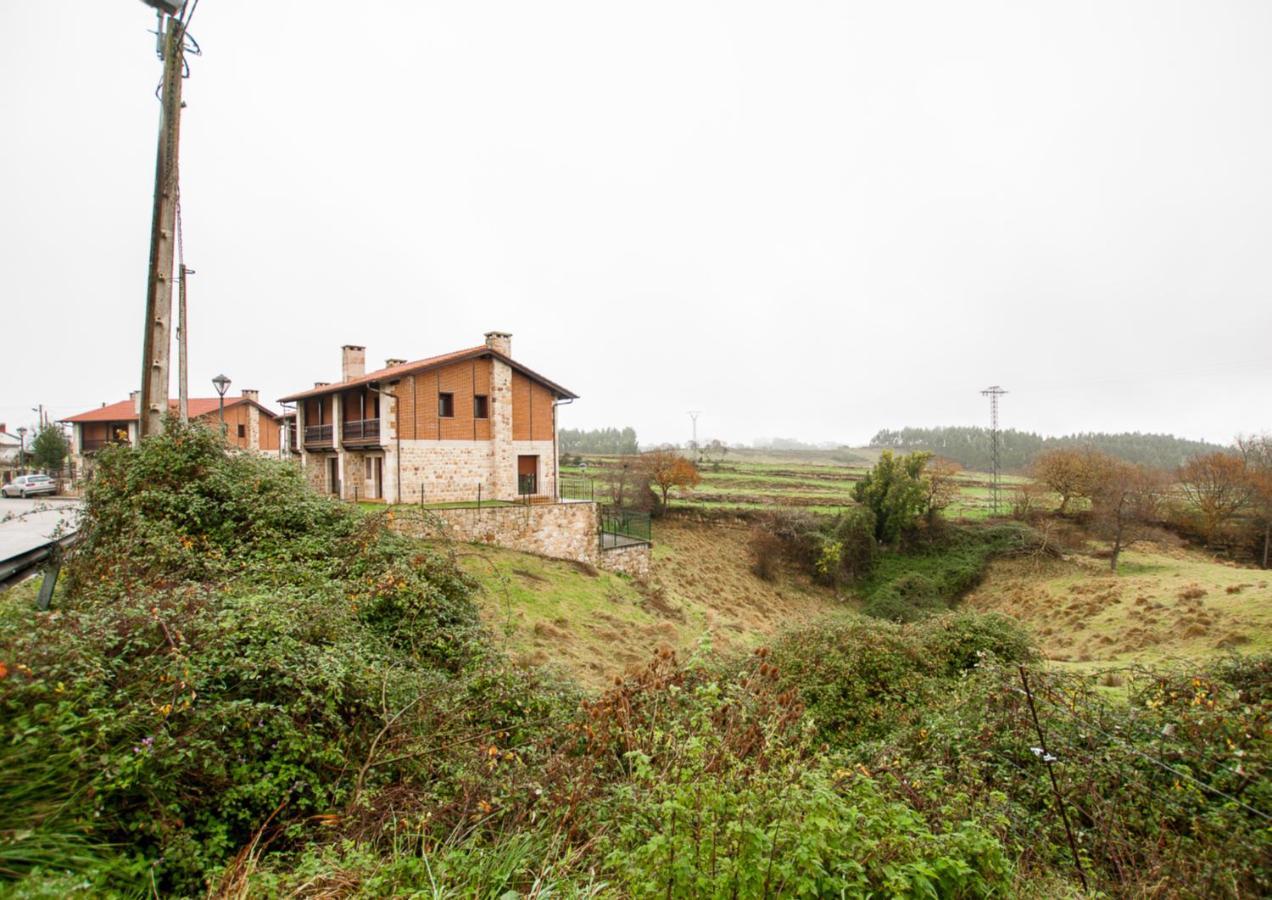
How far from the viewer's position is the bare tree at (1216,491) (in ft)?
91.7

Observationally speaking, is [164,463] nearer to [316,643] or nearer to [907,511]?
[316,643]

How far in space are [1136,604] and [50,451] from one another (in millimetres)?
59021

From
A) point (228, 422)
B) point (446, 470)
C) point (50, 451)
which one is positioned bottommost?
point (446, 470)

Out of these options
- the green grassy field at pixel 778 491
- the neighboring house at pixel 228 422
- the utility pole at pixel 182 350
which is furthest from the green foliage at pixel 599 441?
the utility pole at pixel 182 350

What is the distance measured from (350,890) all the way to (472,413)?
2044cm

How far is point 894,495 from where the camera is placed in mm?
29453

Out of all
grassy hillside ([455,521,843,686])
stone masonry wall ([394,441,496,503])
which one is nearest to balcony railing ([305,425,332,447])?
stone masonry wall ([394,441,496,503])

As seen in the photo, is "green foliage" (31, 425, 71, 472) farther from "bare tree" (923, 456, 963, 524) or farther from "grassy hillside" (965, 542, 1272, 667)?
"grassy hillside" (965, 542, 1272, 667)

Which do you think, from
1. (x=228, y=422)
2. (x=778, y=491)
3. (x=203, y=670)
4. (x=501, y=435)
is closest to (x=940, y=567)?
(x=778, y=491)

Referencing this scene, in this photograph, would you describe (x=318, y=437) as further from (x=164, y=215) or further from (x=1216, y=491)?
(x=1216, y=491)

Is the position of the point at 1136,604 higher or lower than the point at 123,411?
lower

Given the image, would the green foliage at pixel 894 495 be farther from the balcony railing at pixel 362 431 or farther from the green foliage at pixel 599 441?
the green foliage at pixel 599 441

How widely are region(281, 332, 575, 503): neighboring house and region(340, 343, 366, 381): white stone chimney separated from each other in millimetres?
43

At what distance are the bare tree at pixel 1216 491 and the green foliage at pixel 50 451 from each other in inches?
2621
